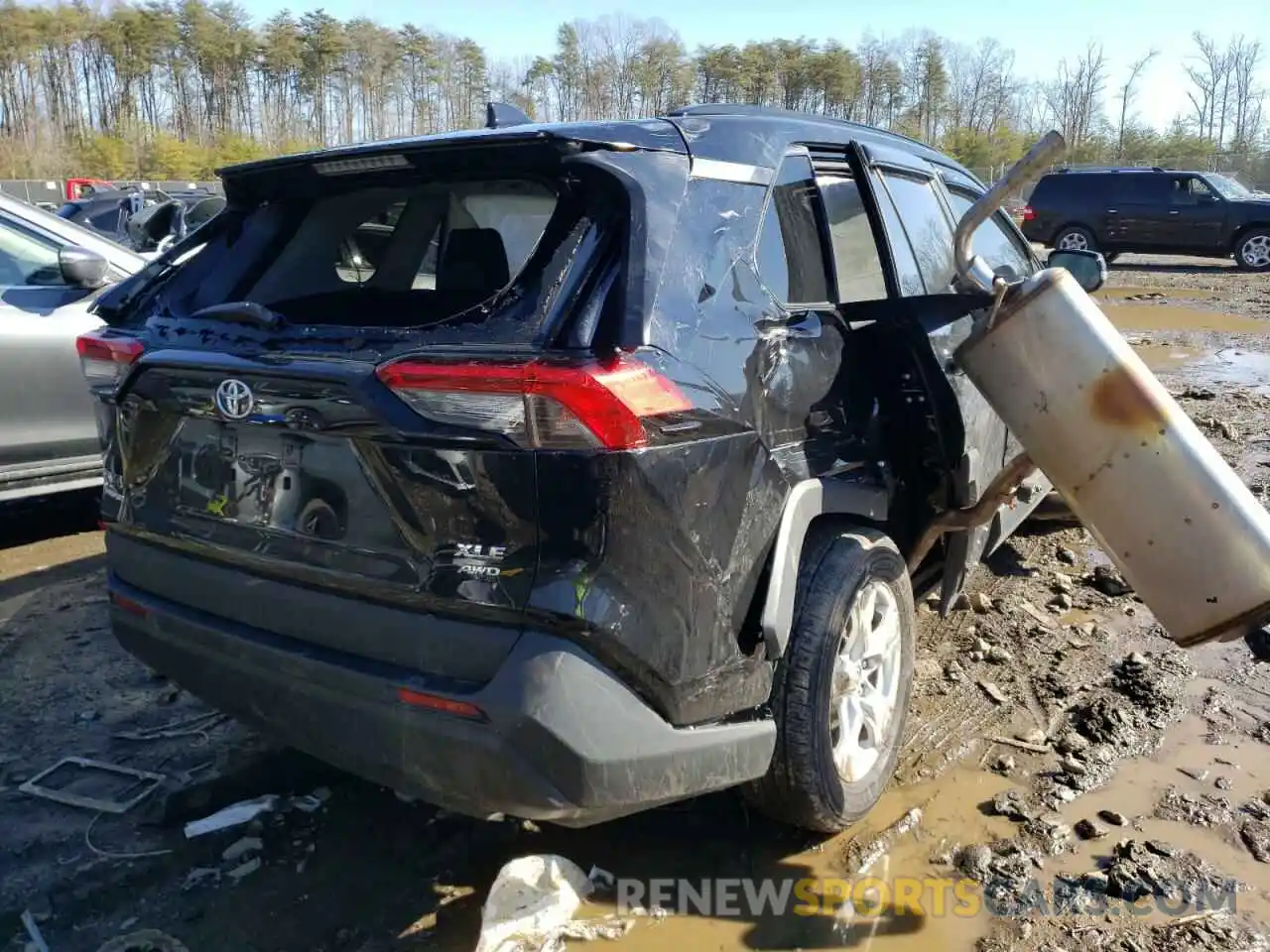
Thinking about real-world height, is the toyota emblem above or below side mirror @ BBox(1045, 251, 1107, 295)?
below

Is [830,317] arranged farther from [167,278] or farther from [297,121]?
[297,121]

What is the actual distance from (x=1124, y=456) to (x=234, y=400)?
7.43ft

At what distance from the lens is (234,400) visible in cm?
220

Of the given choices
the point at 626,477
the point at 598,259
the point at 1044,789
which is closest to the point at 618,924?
the point at 626,477

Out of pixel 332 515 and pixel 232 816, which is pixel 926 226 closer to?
pixel 332 515

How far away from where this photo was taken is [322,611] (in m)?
2.16

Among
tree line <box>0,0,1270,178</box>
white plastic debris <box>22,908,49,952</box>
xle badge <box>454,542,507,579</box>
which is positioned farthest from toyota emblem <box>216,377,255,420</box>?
tree line <box>0,0,1270,178</box>

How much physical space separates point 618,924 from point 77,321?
4.17 meters

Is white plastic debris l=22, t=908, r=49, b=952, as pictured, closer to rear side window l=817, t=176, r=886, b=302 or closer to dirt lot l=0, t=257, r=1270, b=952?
dirt lot l=0, t=257, r=1270, b=952

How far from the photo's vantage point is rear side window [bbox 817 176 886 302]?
2898 mm

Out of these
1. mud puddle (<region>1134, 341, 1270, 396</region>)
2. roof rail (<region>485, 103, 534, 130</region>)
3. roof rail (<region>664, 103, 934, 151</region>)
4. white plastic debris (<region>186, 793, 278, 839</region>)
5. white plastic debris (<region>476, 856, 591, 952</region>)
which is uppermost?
roof rail (<region>485, 103, 534, 130</region>)

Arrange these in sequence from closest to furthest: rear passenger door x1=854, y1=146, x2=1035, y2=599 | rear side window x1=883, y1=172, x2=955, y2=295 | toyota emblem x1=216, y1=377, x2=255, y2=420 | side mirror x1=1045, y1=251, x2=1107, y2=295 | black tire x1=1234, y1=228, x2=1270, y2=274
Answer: toyota emblem x1=216, y1=377, x2=255, y2=420
rear passenger door x1=854, y1=146, x2=1035, y2=599
rear side window x1=883, y1=172, x2=955, y2=295
side mirror x1=1045, y1=251, x2=1107, y2=295
black tire x1=1234, y1=228, x2=1270, y2=274

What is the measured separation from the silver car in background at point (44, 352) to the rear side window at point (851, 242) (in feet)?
12.0

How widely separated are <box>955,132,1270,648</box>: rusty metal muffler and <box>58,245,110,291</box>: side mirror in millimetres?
4077
